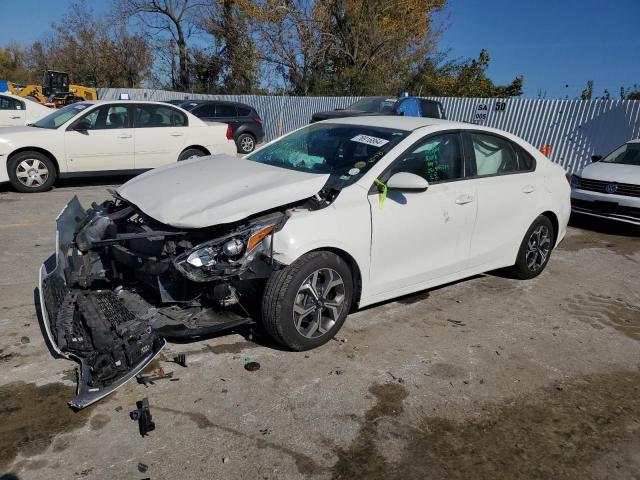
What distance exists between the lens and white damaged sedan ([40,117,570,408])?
11.1ft

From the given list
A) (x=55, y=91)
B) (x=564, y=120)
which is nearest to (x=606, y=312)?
(x=564, y=120)

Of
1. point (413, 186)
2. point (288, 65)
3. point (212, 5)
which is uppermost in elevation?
point (212, 5)

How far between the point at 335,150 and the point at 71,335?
8.14 feet

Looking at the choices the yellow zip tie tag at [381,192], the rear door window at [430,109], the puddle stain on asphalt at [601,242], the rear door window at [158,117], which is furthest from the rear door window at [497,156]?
the rear door window at [430,109]

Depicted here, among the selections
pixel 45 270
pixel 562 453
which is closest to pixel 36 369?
pixel 45 270

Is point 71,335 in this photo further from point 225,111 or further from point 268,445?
point 225,111

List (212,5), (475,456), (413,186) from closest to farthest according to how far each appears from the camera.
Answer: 1. (475,456)
2. (413,186)
3. (212,5)

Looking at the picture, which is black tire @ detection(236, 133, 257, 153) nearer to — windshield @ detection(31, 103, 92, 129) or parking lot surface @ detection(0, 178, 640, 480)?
windshield @ detection(31, 103, 92, 129)

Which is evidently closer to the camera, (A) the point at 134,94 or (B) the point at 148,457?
(B) the point at 148,457

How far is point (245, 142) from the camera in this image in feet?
55.4

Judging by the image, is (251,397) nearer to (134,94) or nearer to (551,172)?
(551,172)

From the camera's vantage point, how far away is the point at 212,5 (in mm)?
35500

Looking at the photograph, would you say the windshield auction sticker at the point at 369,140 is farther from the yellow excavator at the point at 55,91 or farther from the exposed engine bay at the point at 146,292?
the yellow excavator at the point at 55,91

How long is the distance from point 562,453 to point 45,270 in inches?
145
